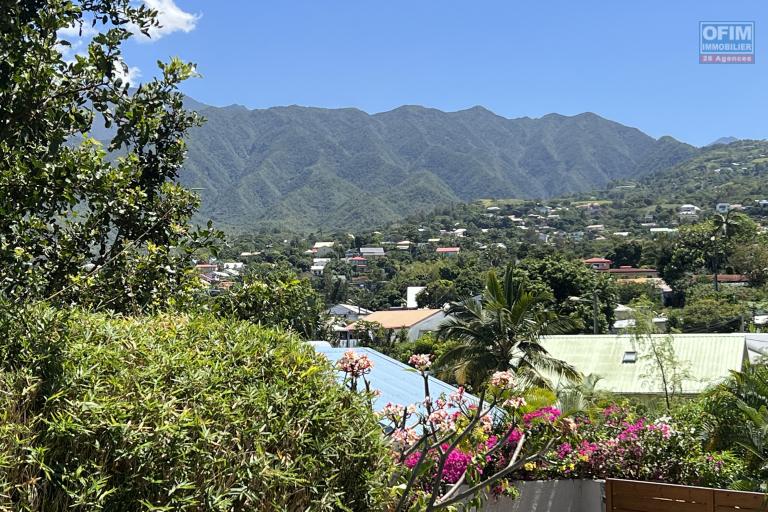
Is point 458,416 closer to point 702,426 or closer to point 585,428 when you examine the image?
point 585,428

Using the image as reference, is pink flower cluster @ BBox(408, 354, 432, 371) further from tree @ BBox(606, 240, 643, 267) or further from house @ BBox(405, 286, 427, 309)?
tree @ BBox(606, 240, 643, 267)

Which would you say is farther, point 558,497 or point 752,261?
point 752,261

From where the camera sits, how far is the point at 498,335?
16.3 meters

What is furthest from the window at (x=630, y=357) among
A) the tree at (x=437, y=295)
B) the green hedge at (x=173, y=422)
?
the tree at (x=437, y=295)

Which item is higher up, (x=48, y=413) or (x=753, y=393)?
(x=48, y=413)

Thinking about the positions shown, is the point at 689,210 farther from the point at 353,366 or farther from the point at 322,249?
the point at 353,366

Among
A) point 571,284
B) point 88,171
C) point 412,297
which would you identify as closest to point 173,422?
point 88,171

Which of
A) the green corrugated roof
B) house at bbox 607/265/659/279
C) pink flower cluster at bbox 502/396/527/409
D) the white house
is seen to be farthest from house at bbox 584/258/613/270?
pink flower cluster at bbox 502/396/527/409

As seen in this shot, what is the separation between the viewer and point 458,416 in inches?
164

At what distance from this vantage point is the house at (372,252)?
114 meters

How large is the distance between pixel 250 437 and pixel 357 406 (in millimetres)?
566

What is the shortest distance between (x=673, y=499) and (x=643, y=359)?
1553 cm

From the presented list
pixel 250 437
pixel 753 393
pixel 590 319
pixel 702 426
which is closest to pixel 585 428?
pixel 702 426

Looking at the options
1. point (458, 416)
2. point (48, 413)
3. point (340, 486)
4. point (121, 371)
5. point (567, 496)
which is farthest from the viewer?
point (567, 496)
